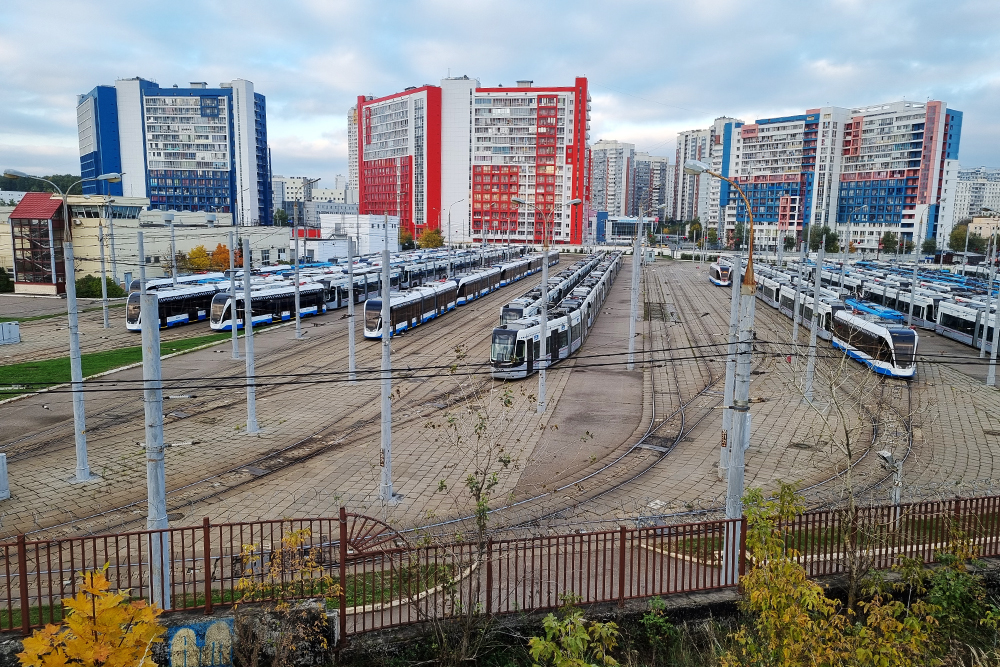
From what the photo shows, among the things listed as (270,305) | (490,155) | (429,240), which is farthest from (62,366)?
(490,155)

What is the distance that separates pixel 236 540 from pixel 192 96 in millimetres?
114713

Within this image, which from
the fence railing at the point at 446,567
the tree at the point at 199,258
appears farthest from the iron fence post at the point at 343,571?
the tree at the point at 199,258

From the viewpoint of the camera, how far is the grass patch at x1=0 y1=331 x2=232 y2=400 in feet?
76.8

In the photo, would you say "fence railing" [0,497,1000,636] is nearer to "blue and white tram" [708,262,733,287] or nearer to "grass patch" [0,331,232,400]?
"grass patch" [0,331,232,400]

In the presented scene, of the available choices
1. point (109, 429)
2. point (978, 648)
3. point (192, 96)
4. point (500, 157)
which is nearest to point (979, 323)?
point (978, 648)

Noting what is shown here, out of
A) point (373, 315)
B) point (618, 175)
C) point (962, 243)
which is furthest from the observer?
point (618, 175)

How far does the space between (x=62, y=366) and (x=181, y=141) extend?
97.3 m

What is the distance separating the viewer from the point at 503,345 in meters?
24.6

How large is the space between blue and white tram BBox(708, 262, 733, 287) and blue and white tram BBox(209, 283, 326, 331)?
125ft

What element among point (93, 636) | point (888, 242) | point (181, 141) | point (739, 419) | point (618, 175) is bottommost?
point (93, 636)

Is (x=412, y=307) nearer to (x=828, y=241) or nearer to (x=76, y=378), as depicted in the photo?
(x=76, y=378)

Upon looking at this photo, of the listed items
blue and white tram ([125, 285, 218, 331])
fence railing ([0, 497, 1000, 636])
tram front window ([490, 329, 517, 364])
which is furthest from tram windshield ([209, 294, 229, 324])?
fence railing ([0, 497, 1000, 636])

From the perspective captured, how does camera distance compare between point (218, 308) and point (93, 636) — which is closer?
point (93, 636)

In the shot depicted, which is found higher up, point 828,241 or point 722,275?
point 828,241
